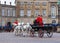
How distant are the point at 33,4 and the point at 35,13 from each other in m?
2.21

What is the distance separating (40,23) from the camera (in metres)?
25.5

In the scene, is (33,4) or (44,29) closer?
(44,29)

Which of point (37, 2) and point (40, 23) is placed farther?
point (37, 2)

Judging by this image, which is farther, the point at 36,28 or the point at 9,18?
the point at 9,18

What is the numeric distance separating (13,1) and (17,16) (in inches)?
138

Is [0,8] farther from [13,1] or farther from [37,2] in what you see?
[37,2]

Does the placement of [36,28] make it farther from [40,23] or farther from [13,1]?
[13,1]

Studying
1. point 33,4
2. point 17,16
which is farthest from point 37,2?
point 17,16

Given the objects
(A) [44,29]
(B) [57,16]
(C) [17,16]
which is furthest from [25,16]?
(A) [44,29]

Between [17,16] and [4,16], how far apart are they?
2874 millimetres

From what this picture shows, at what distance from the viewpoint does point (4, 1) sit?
2682 inches

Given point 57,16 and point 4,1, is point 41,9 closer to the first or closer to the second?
point 57,16

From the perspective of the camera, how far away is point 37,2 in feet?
229

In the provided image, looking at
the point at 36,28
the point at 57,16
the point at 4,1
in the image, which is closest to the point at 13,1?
the point at 4,1
